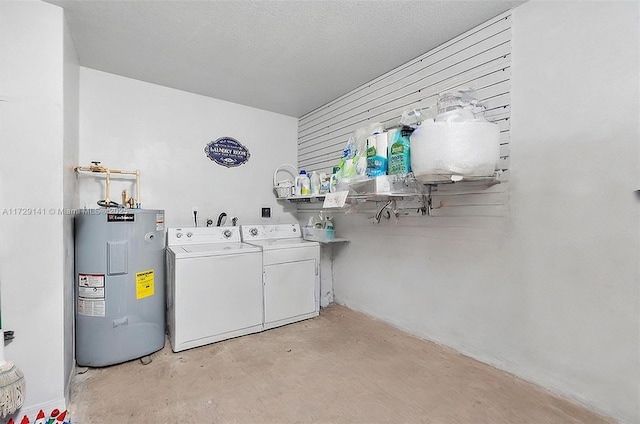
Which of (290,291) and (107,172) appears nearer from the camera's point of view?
(107,172)

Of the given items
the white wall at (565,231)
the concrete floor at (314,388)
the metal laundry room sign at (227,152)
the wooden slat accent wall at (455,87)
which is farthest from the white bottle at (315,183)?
the concrete floor at (314,388)

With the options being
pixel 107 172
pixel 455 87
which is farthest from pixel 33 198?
pixel 455 87

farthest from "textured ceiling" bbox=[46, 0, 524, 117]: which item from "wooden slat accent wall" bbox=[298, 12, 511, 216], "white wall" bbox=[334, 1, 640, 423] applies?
"white wall" bbox=[334, 1, 640, 423]

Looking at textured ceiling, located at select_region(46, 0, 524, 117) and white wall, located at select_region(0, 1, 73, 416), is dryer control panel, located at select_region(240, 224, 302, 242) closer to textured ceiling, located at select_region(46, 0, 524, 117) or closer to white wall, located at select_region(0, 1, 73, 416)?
textured ceiling, located at select_region(46, 0, 524, 117)

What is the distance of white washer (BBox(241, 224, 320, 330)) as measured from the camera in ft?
8.89

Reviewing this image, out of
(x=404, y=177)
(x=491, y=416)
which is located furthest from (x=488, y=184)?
(x=491, y=416)

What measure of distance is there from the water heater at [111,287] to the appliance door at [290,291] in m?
0.97

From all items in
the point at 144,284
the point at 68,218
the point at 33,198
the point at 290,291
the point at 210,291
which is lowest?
the point at 290,291

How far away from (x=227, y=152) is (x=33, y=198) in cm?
193

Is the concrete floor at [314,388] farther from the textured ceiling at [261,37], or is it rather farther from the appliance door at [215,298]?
the textured ceiling at [261,37]

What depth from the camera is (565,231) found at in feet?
5.49

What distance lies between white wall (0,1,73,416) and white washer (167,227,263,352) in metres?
0.73

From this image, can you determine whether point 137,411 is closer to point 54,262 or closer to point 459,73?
point 54,262

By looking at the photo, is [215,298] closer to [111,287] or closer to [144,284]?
[144,284]
